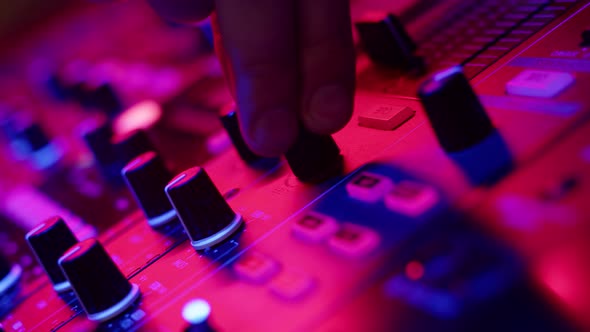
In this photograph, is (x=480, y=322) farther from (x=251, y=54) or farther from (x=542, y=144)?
(x=251, y=54)

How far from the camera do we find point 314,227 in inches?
22.7

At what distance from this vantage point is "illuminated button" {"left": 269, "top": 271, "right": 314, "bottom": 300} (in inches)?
20.1

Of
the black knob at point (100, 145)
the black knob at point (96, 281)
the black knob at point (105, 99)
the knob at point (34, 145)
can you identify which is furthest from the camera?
the black knob at point (105, 99)

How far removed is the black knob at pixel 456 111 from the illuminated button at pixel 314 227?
14 cm

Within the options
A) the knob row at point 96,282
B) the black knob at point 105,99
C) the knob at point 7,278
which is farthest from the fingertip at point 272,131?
the black knob at point 105,99

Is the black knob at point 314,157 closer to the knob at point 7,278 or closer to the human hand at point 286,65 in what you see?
the human hand at point 286,65

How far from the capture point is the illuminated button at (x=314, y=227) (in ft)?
1.85

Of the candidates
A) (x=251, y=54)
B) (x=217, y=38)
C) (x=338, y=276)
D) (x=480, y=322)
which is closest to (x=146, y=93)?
(x=217, y=38)

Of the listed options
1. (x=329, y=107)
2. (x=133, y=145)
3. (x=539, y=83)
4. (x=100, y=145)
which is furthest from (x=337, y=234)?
(x=100, y=145)

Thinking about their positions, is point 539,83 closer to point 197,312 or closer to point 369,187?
point 369,187

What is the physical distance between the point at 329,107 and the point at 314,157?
96mm

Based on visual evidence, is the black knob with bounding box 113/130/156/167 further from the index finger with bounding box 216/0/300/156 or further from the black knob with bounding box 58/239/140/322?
the index finger with bounding box 216/0/300/156

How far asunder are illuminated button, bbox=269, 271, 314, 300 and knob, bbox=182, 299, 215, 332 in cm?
8

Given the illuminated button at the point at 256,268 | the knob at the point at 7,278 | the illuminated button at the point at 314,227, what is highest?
the illuminated button at the point at 314,227
